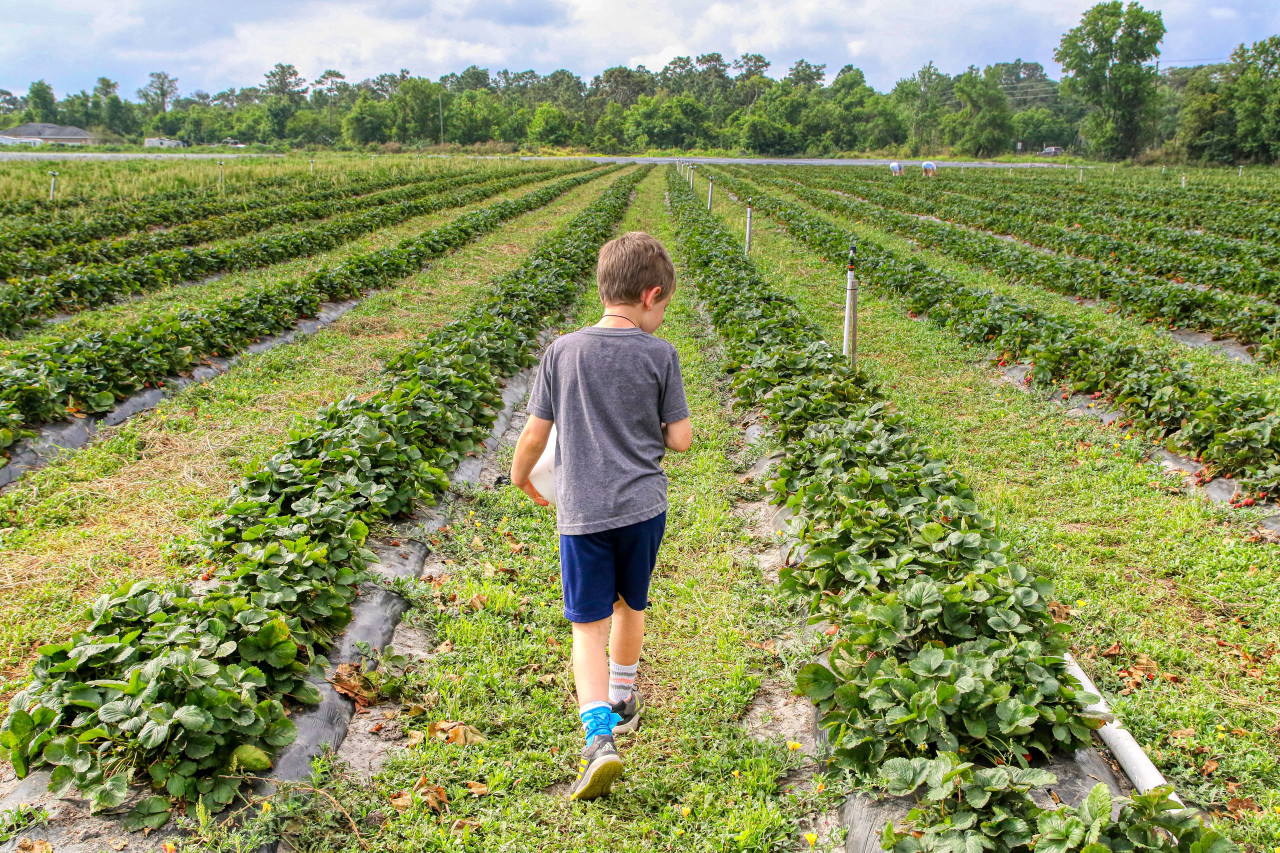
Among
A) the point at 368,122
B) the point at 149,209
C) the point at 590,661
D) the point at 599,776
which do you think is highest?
the point at 368,122

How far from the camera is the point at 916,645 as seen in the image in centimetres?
310

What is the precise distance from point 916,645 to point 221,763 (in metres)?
2.61

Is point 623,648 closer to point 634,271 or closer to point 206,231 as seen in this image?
point 634,271

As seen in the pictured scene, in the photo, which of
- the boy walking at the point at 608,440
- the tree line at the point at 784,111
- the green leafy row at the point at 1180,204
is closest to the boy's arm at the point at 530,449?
the boy walking at the point at 608,440

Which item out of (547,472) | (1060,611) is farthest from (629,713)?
(1060,611)

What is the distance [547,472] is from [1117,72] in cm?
9095

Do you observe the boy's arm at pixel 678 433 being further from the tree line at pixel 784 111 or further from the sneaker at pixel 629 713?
the tree line at pixel 784 111

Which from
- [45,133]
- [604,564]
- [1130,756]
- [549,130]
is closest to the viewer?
[604,564]

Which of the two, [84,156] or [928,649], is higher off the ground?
[84,156]

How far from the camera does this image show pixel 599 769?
266 cm

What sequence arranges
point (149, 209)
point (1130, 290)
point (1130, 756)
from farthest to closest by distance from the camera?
point (149, 209) < point (1130, 290) < point (1130, 756)

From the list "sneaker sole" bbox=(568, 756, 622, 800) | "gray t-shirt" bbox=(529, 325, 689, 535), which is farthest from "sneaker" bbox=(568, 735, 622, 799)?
"gray t-shirt" bbox=(529, 325, 689, 535)

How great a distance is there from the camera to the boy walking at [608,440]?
2.62 metres

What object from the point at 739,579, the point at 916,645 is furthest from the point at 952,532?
the point at 739,579
